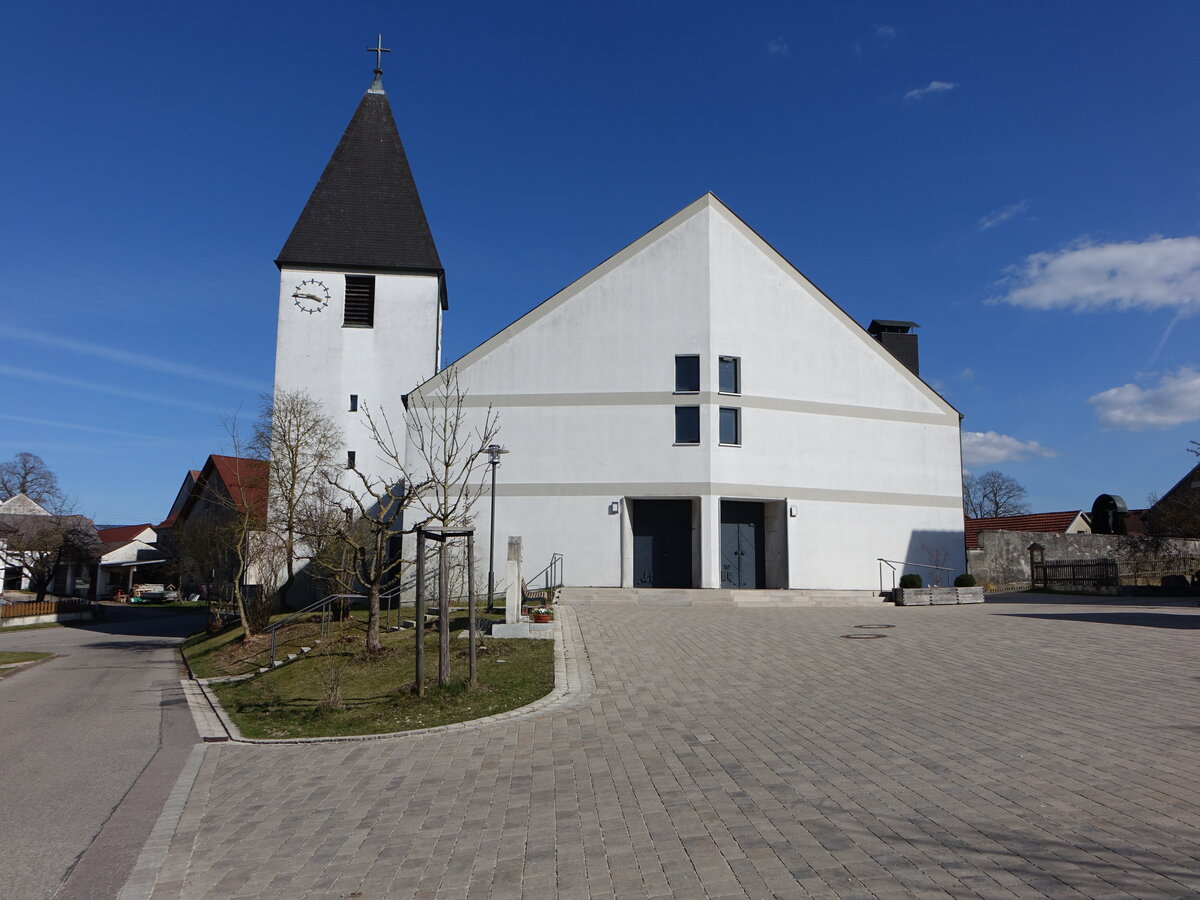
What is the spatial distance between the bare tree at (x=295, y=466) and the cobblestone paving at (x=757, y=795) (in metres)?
17.0

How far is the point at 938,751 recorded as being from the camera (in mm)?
7184

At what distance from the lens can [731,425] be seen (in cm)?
2673

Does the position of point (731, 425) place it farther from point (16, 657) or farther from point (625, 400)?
point (16, 657)

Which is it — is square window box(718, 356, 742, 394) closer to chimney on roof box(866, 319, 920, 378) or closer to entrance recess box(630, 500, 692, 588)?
entrance recess box(630, 500, 692, 588)

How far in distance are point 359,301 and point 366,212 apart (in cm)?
390

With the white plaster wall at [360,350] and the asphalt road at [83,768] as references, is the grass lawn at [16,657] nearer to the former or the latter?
the asphalt road at [83,768]

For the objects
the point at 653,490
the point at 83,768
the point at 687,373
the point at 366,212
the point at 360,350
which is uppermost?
the point at 366,212

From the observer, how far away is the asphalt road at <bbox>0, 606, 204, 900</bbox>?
246 inches

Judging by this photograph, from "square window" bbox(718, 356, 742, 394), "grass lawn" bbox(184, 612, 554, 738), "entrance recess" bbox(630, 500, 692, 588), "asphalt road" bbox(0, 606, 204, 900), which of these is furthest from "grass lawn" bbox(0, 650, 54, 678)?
"square window" bbox(718, 356, 742, 394)

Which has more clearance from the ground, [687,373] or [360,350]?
[360,350]

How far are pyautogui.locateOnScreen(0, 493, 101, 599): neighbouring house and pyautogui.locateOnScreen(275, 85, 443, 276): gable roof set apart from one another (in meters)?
26.0

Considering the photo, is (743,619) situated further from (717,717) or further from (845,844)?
(845,844)

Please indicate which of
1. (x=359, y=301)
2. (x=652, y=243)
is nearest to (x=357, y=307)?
(x=359, y=301)

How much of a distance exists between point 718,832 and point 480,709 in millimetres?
5362
